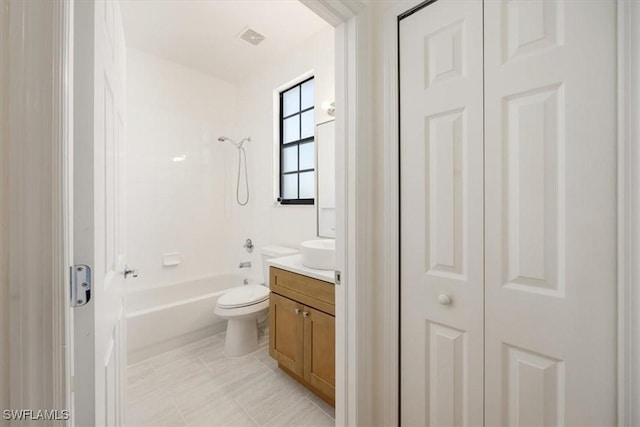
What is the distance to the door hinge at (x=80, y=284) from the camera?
0.55 m

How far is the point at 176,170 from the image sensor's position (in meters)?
2.84

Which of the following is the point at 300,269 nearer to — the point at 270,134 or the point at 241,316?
the point at 241,316

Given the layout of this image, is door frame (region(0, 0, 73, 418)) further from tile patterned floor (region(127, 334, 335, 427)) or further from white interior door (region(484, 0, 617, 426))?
tile patterned floor (region(127, 334, 335, 427))

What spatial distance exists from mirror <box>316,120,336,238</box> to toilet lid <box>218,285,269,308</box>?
714 mm

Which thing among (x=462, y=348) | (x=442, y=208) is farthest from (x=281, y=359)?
(x=442, y=208)

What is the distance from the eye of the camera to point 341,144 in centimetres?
119

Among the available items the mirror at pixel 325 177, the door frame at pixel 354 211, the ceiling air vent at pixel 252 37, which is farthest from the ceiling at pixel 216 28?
the door frame at pixel 354 211

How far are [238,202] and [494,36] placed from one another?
9.17 feet

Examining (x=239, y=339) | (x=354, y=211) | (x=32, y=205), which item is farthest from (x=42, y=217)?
(x=239, y=339)

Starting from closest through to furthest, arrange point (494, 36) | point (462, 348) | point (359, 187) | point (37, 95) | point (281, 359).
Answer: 1. point (37, 95)
2. point (494, 36)
3. point (462, 348)
4. point (359, 187)
5. point (281, 359)

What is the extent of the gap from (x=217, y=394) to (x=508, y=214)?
1.92m

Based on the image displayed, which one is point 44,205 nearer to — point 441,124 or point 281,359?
point 441,124

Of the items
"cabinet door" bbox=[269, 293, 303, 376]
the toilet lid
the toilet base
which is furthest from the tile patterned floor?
the toilet lid

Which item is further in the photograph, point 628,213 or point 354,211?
point 354,211
